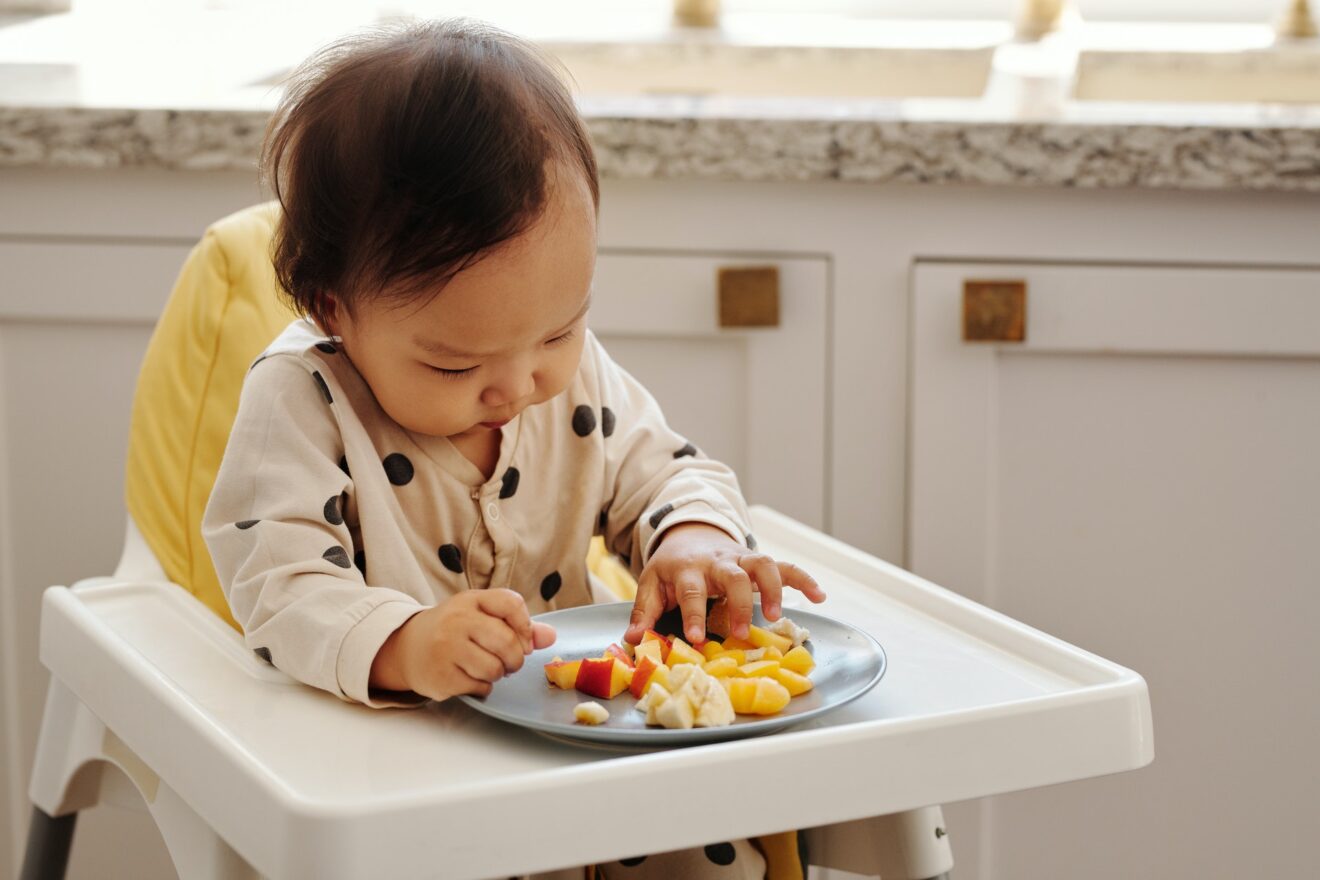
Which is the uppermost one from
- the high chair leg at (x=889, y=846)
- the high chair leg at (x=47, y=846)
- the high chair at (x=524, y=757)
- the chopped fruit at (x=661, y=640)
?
the chopped fruit at (x=661, y=640)

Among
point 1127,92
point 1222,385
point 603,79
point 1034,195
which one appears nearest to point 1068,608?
point 1222,385

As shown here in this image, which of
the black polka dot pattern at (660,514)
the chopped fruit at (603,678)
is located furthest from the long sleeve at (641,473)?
the chopped fruit at (603,678)

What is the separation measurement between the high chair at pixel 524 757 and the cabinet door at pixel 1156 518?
366 millimetres

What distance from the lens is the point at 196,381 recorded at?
974mm

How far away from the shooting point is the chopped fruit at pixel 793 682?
649mm

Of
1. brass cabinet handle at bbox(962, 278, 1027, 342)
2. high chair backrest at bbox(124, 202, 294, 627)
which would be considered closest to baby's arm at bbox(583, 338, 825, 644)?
high chair backrest at bbox(124, 202, 294, 627)

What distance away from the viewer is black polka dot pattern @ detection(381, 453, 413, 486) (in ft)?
2.69

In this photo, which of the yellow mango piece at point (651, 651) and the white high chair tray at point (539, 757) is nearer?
the white high chair tray at point (539, 757)

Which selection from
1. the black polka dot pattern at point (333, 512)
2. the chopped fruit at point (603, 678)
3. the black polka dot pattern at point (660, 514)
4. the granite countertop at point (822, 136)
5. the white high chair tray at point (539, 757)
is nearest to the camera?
the white high chair tray at point (539, 757)

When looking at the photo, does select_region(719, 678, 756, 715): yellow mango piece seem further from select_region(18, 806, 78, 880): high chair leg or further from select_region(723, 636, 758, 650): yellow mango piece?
select_region(18, 806, 78, 880): high chair leg

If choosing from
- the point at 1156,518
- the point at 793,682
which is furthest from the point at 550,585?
the point at 1156,518

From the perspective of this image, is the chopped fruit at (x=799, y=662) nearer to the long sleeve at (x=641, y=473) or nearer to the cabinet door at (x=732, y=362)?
the long sleeve at (x=641, y=473)

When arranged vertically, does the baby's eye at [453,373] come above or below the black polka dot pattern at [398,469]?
above

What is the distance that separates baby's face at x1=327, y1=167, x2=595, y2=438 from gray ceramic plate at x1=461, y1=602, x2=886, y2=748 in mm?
117
